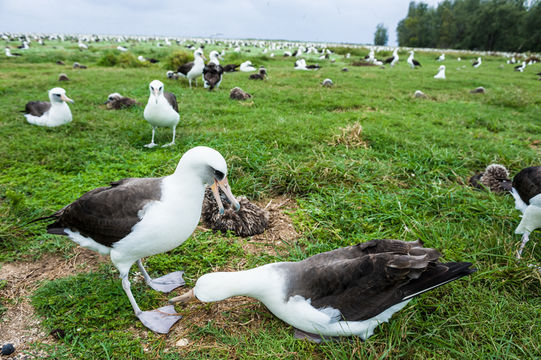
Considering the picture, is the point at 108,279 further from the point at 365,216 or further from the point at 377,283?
the point at 365,216

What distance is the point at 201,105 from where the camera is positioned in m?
9.00

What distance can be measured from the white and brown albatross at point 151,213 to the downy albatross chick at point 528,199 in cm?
316

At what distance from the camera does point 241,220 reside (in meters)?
3.78

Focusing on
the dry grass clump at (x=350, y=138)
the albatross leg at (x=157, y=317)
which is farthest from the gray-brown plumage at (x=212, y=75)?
the albatross leg at (x=157, y=317)

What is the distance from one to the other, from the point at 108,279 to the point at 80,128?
500 cm

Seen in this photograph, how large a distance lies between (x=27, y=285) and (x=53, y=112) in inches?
198

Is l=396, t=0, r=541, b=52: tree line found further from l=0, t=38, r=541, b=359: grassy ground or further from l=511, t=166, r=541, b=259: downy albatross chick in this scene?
l=511, t=166, r=541, b=259: downy albatross chick

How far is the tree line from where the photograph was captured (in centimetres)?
4950

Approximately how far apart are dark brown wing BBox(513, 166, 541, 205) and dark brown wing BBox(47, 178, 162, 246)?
159 inches

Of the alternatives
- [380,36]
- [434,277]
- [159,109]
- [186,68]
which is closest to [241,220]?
[434,277]

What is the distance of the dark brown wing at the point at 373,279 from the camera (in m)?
2.28

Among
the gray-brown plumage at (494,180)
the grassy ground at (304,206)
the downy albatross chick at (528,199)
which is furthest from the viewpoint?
the gray-brown plumage at (494,180)

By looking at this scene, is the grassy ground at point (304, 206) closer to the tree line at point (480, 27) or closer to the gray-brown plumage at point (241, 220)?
the gray-brown plumage at point (241, 220)

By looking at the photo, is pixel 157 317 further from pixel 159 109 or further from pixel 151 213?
pixel 159 109
